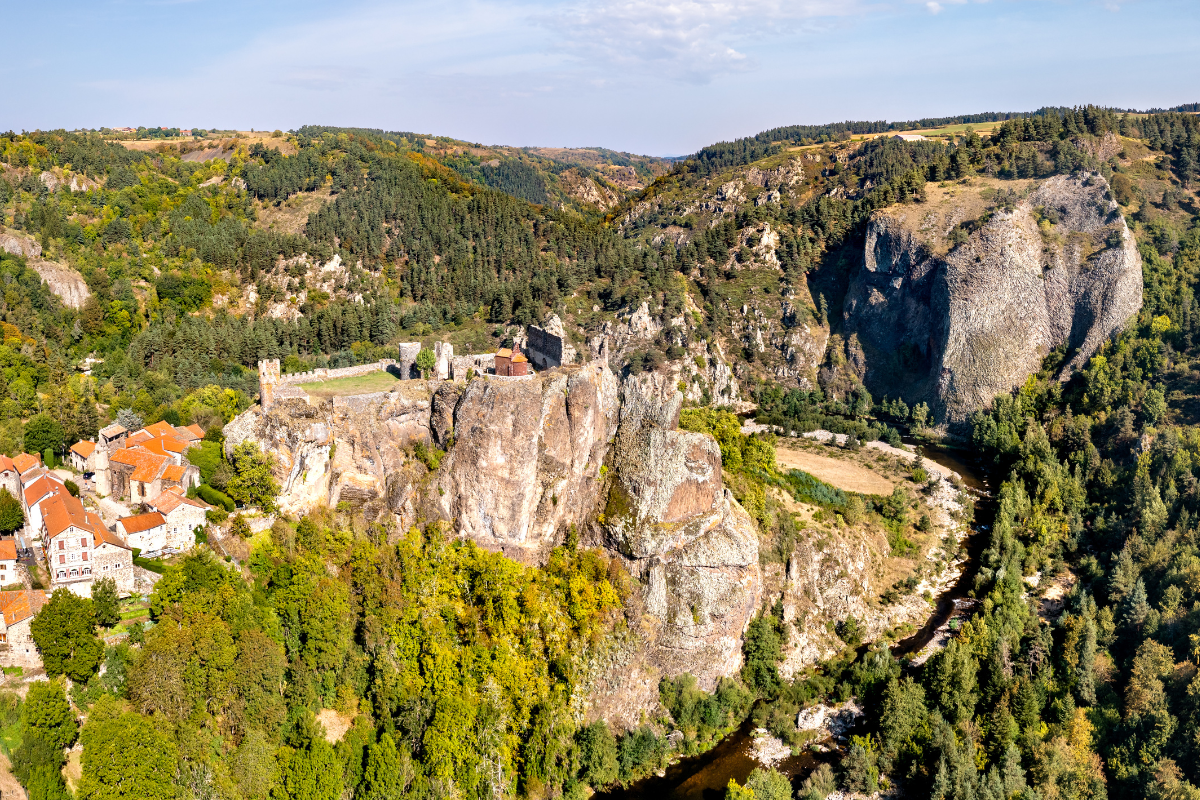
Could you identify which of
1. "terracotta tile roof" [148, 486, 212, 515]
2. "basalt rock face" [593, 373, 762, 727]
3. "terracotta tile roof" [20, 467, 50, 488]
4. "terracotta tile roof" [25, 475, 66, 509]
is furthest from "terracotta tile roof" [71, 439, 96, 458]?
"basalt rock face" [593, 373, 762, 727]

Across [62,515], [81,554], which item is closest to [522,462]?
[81,554]

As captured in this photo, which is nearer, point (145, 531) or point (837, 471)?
point (145, 531)

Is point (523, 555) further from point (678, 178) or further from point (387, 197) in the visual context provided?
point (678, 178)

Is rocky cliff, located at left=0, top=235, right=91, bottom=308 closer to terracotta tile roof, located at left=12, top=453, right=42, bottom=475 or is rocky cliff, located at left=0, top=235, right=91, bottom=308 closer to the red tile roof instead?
the red tile roof

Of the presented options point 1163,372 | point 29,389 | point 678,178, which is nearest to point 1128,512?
point 1163,372

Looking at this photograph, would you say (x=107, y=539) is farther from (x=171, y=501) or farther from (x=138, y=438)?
(x=138, y=438)

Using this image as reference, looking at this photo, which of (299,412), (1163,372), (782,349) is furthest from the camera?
(782,349)
